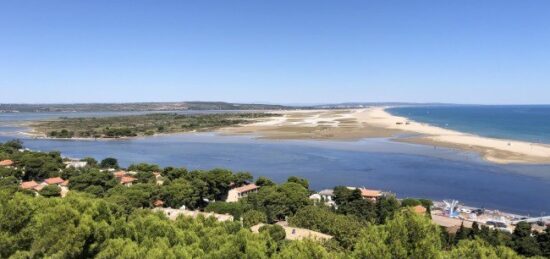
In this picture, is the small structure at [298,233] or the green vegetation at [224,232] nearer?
the green vegetation at [224,232]

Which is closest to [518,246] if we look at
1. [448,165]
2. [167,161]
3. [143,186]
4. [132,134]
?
[143,186]

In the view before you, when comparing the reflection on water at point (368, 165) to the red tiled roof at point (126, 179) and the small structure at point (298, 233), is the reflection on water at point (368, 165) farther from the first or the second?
the small structure at point (298, 233)

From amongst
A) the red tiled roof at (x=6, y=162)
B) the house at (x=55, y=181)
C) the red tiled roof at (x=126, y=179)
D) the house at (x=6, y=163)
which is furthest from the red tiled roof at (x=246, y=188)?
the red tiled roof at (x=6, y=162)

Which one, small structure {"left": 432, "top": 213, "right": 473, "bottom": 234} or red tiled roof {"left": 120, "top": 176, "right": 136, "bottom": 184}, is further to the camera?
red tiled roof {"left": 120, "top": 176, "right": 136, "bottom": 184}

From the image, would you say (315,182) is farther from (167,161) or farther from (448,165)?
(167,161)

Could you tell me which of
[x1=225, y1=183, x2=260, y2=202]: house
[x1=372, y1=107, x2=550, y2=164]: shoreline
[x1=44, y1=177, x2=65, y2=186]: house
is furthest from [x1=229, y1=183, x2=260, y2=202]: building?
[x1=372, y1=107, x2=550, y2=164]: shoreline

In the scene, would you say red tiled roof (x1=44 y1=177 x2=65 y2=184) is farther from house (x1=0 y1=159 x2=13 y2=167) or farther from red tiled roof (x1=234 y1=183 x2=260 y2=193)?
red tiled roof (x1=234 y1=183 x2=260 y2=193)

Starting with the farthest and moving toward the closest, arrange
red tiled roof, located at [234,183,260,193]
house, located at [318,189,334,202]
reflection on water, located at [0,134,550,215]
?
reflection on water, located at [0,134,550,215] < red tiled roof, located at [234,183,260,193] < house, located at [318,189,334,202]

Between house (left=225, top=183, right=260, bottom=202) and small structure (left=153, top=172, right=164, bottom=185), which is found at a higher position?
small structure (left=153, top=172, right=164, bottom=185)
